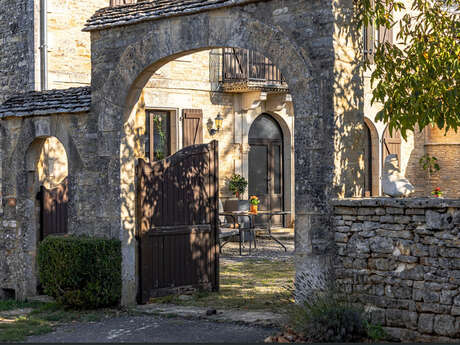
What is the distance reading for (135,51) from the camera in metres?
8.76

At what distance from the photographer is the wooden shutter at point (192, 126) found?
53.8ft

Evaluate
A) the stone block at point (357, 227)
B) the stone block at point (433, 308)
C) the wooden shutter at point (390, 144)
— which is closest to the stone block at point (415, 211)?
the stone block at point (357, 227)

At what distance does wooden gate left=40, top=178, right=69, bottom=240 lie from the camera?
33.4 ft

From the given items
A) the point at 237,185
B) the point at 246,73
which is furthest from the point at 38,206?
the point at 246,73

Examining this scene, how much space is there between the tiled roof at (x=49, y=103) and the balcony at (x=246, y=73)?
23.8 feet

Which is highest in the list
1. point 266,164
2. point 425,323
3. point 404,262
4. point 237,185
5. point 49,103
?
point 49,103

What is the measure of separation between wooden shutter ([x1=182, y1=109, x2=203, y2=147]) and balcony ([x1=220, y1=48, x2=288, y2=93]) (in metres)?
1.06

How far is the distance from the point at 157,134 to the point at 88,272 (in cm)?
796

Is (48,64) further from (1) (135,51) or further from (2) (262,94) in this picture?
(1) (135,51)

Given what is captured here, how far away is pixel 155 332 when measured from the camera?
750 centimetres

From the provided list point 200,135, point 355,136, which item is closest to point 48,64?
point 200,135

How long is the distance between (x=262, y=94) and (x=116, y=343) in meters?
11.0

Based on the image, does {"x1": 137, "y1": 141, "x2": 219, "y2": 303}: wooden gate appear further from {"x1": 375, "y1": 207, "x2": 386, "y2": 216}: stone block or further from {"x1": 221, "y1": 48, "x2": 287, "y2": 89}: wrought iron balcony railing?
{"x1": 221, "y1": 48, "x2": 287, "y2": 89}: wrought iron balcony railing

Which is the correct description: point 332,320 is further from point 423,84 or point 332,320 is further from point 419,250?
point 423,84
